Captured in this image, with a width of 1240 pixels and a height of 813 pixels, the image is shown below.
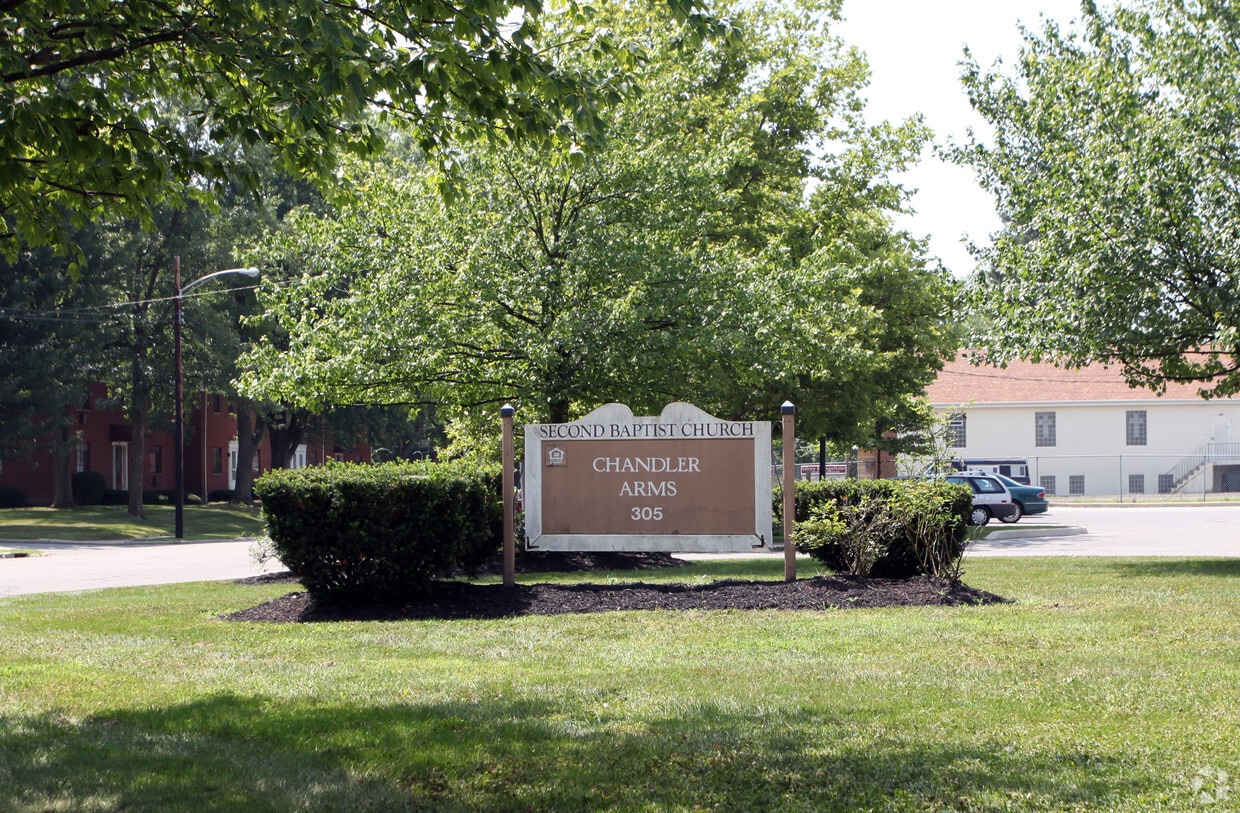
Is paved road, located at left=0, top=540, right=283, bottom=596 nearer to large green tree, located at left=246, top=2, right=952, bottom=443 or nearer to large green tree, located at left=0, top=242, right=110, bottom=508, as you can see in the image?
large green tree, located at left=246, top=2, right=952, bottom=443

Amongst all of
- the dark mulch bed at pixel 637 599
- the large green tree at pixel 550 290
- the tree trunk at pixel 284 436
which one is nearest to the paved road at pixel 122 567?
the large green tree at pixel 550 290

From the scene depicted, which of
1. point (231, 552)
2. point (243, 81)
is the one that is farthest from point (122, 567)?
point (243, 81)

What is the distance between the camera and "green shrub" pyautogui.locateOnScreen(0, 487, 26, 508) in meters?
45.3

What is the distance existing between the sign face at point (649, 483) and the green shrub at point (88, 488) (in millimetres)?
41443

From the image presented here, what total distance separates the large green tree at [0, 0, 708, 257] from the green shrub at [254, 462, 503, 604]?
328cm

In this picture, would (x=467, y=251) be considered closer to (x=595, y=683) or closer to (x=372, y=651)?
(x=372, y=651)

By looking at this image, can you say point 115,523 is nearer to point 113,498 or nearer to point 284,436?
point 113,498

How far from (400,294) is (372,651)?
965cm

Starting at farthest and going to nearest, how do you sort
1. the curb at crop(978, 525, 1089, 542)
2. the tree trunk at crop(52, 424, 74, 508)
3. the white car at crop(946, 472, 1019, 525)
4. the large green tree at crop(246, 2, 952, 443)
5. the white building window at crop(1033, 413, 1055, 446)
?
the white building window at crop(1033, 413, 1055, 446) → the tree trunk at crop(52, 424, 74, 508) → the white car at crop(946, 472, 1019, 525) → the curb at crop(978, 525, 1089, 542) → the large green tree at crop(246, 2, 952, 443)

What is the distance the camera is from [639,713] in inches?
244

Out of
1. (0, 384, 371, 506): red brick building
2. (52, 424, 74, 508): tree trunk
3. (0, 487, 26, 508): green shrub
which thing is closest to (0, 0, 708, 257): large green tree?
(0, 384, 371, 506): red brick building

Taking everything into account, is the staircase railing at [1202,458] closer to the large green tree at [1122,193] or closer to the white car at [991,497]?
the white car at [991,497]

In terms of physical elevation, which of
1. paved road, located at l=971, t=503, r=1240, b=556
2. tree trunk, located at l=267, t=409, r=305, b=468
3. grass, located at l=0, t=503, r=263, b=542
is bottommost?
grass, located at l=0, t=503, r=263, b=542

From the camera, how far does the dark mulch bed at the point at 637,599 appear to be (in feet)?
Result: 34.9
